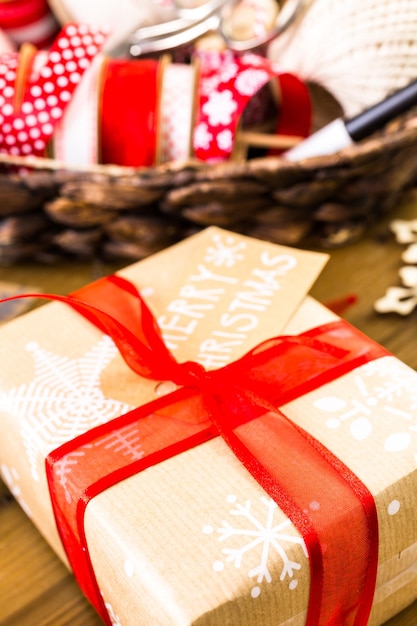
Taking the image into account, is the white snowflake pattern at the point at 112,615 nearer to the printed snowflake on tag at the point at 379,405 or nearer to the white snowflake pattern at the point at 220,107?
the printed snowflake on tag at the point at 379,405

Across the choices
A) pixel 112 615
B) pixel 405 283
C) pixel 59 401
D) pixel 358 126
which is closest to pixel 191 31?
pixel 358 126

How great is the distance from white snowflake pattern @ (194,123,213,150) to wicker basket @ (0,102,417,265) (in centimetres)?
6

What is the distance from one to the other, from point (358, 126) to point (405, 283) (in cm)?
14

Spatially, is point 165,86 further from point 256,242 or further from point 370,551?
point 370,551

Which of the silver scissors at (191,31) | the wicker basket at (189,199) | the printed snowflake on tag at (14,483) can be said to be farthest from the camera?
the silver scissors at (191,31)

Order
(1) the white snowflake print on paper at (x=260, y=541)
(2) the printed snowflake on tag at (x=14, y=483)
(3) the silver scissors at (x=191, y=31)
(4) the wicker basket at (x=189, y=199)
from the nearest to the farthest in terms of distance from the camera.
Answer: (1) the white snowflake print on paper at (x=260, y=541), (2) the printed snowflake on tag at (x=14, y=483), (4) the wicker basket at (x=189, y=199), (3) the silver scissors at (x=191, y=31)

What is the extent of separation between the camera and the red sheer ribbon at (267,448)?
1.15 ft

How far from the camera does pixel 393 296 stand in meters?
0.60

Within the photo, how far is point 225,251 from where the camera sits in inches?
20.9

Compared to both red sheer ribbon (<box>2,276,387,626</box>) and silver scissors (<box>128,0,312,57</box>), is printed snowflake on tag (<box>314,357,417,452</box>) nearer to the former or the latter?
red sheer ribbon (<box>2,276,387,626</box>)

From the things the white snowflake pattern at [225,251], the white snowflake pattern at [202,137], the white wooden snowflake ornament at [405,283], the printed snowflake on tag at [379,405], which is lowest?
the white wooden snowflake ornament at [405,283]

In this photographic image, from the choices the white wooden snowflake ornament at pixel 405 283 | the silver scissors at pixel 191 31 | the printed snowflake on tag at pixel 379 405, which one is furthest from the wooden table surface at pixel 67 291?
the silver scissors at pixel 191 31

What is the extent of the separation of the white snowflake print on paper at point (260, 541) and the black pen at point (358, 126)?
342mm

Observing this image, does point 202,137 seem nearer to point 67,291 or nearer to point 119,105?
point 119,105
